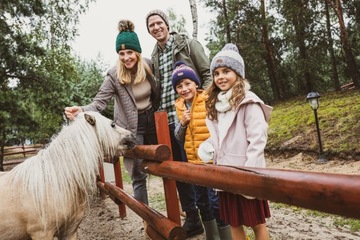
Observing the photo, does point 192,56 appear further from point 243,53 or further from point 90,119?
point 243,53

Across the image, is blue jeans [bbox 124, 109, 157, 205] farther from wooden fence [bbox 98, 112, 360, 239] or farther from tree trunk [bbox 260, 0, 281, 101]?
tree trunk [bbox 260, 0, 281, 101]

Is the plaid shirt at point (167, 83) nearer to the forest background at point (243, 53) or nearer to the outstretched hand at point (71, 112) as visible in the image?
the outstretched hand at point (71, 112)

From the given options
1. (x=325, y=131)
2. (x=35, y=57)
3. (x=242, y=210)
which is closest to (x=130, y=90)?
(x=242, y=210)

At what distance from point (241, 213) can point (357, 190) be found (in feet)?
3.68

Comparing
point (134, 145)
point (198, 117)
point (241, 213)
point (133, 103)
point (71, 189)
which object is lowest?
point (241, 213)

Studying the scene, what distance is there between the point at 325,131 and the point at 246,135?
20.9 ft

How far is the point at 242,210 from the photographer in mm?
1742

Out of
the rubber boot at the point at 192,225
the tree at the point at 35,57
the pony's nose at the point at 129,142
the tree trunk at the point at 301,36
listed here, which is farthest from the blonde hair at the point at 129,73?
the tree trunk at the point at 301,36

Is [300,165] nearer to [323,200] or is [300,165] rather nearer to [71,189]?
[71,189]

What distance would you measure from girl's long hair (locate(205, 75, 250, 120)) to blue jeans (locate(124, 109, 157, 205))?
1068 millimetres

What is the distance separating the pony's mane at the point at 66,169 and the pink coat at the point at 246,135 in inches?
38.9

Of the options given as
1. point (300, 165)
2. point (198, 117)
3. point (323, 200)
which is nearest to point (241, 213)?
point (198, 117)

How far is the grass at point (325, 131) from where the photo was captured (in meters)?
6.42

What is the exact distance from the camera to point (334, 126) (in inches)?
289
